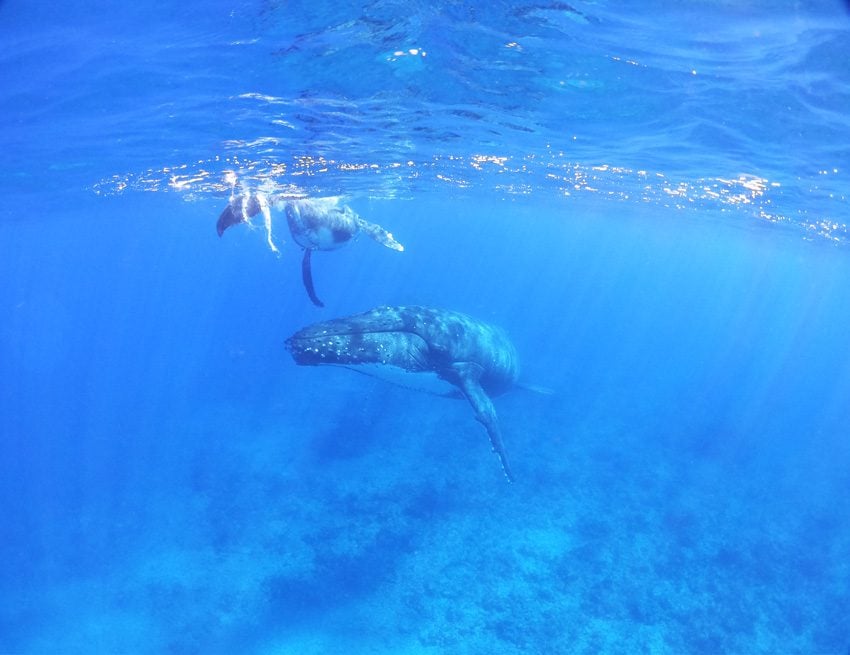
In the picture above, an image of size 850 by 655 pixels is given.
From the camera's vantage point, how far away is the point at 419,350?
11.9m

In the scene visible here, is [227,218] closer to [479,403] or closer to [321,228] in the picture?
[321,228]

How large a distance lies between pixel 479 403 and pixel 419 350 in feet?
6.23

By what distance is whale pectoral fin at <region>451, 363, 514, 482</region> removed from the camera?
459 inches

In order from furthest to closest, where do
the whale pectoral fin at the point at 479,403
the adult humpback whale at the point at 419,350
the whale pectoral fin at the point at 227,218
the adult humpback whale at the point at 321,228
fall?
the adult humpback whale at the point at 321,228
the whale pectoral fin at the point at 227,218
the whale pectoral fin at the point at 479,403
the adult humpback whale at the point at 419,350

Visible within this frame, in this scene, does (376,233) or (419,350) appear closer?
(419,350)

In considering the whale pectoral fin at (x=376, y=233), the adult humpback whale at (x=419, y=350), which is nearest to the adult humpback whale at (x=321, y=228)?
the whale pectoral fin at (x=376, y=233)

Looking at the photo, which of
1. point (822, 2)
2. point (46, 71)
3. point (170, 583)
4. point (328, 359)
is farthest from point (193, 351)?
point (822, 2)

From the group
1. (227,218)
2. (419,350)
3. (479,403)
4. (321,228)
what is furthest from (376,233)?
(479,403)

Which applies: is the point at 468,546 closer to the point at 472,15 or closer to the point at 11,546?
the point at 472,15

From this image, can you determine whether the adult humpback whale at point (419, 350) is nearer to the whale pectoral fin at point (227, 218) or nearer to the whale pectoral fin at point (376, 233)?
the whale pectoral fin at point (376, 233)

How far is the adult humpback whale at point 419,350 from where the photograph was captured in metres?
10.1

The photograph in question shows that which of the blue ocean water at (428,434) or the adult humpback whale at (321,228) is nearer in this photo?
the blue ocean water at (428,434)

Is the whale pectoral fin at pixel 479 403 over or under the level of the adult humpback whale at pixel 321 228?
under

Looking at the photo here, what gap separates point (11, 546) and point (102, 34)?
1837 centimetres
